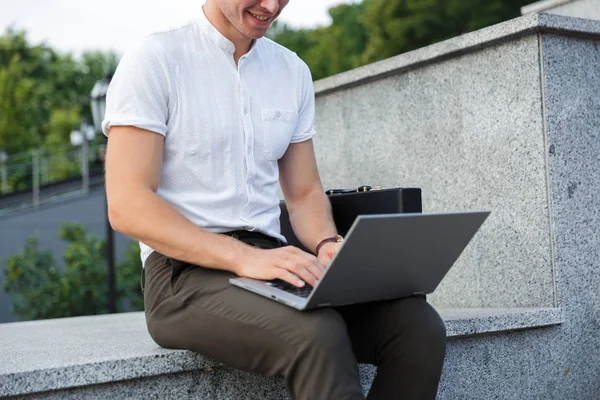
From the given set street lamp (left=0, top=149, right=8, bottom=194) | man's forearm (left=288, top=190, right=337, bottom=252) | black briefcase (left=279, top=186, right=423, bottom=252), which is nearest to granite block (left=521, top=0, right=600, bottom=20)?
black briefcase (left=279, top=186, right=423, bottom=252)

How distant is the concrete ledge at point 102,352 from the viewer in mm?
2186

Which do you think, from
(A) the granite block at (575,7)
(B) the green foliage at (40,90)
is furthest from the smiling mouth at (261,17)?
(B) the green foliage at (40,90)

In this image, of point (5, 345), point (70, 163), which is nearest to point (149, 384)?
point (5, 345)

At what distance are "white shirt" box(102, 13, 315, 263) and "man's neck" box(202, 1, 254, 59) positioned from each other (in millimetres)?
21

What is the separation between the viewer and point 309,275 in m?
2.12

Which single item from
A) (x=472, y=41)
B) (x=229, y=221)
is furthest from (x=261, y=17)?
(x=472, y=41)

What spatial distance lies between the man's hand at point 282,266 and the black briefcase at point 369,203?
656 mm

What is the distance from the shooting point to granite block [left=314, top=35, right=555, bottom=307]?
138 inches

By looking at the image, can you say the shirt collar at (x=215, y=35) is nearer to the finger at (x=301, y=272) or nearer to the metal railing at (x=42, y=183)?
the finger at (x=301, y=272)

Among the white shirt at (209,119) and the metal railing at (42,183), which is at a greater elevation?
the metal railing at (42,183)

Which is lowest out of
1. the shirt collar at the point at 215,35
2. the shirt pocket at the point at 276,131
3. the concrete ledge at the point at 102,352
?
the concrete ledge at the point at 102,352

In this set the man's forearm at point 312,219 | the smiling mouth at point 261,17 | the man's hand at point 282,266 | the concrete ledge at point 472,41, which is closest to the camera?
the man's hand at point 282,266

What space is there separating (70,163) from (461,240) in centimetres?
3018

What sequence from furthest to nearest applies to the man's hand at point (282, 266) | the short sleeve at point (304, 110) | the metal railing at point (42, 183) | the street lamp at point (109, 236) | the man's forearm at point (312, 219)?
the metal railing at point (42, 183)
the street lamp at point (109, 236)
the short sleeve at point (304, 110)
the man's forearm at point (312, 219)
the man's hand at point (282, 266)
